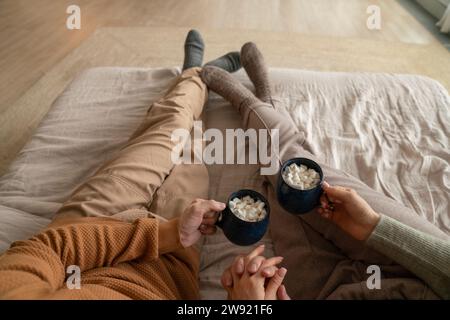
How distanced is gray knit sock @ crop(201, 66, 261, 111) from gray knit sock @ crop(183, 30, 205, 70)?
139mm

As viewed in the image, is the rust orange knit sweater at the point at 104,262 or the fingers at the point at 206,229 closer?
the rust orange knit sweater at the point at 104,262

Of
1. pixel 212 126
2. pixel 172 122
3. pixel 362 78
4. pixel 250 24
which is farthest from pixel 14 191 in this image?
pixel 250 24

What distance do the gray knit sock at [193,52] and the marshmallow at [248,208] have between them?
31.3 inches

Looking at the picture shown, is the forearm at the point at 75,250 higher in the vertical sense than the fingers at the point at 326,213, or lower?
lower

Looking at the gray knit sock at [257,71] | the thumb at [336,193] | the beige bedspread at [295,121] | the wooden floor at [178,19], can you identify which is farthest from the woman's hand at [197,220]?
the wooden floor at [178,19]

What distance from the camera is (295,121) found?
106cm

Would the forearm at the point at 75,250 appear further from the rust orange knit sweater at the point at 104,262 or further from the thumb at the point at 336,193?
the thumb at the point at 336,193

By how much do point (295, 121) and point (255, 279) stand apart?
1.99 feet

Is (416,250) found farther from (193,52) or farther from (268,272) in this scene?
(193,52)

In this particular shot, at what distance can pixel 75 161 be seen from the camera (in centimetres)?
99

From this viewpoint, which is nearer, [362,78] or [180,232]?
[180,232]

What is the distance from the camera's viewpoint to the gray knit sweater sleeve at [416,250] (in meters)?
0.63
